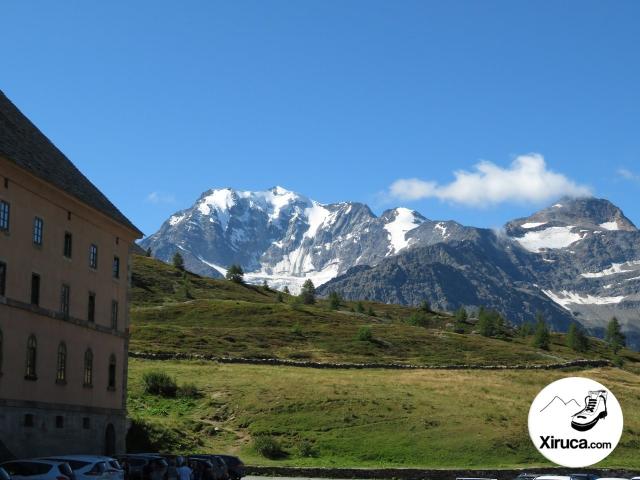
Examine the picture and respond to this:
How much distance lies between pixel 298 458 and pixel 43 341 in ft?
80.3

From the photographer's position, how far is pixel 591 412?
2082 inches

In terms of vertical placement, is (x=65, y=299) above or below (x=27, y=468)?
above

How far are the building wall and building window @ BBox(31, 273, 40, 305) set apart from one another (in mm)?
270

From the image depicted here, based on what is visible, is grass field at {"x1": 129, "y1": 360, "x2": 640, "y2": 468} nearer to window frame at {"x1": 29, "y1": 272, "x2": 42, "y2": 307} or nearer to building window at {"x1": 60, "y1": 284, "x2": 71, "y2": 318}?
building window at {"x1": 60, "y1": 284, "x2": 71, "y2": 318}

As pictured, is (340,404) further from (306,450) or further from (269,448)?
(269,448)

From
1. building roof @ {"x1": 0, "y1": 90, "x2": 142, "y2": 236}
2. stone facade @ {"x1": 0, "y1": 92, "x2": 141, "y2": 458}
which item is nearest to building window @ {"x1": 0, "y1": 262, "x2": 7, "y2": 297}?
stone facade @ {"x1": 0, "y1": 92, "x2": 141, "y2": 458}

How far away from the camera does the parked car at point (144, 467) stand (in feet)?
127

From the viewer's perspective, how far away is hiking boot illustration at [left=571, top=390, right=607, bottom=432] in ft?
166

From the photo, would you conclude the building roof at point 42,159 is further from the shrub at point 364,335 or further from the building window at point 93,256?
the shrub at point 364,335

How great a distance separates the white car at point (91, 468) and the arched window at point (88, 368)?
19.1m

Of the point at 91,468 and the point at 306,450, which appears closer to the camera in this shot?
the point at 91,468

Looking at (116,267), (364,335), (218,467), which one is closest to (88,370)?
(116,267)

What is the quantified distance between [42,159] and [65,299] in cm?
730

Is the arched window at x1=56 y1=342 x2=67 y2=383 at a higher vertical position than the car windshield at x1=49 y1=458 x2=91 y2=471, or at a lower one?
higher
